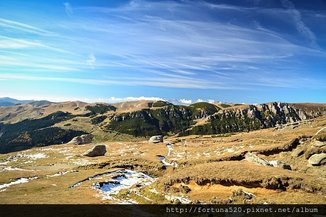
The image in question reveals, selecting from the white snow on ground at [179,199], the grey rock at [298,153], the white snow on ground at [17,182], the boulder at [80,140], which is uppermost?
the grey rock at [298,153]

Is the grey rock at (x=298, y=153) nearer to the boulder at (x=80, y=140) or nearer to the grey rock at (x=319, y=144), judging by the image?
the grey rock at (x=319, y=144)

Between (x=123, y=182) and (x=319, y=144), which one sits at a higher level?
(x=319, y=144)

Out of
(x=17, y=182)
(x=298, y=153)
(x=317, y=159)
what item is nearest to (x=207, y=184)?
(x=317, y=159)

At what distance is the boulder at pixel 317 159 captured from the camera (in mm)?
46594

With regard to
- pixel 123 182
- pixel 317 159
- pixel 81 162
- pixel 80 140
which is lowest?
pixel 80 140

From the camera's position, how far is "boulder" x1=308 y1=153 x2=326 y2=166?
4659 centimetres

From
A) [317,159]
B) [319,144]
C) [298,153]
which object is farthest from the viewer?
[298,153]

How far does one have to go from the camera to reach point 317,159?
47.3 metres

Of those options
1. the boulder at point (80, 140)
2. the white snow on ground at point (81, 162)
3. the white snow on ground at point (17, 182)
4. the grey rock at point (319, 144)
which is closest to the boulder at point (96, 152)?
the white snow on ground at point (81, 162)

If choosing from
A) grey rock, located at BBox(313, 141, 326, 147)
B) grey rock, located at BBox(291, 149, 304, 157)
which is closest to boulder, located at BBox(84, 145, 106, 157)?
grey rock, located at BBox(291, 149, 304, 157)

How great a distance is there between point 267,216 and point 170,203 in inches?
566

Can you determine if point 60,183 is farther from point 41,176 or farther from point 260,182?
point 260,182

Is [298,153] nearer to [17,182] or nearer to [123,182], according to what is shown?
[123,182]

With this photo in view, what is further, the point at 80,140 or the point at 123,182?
the point at 80,140
